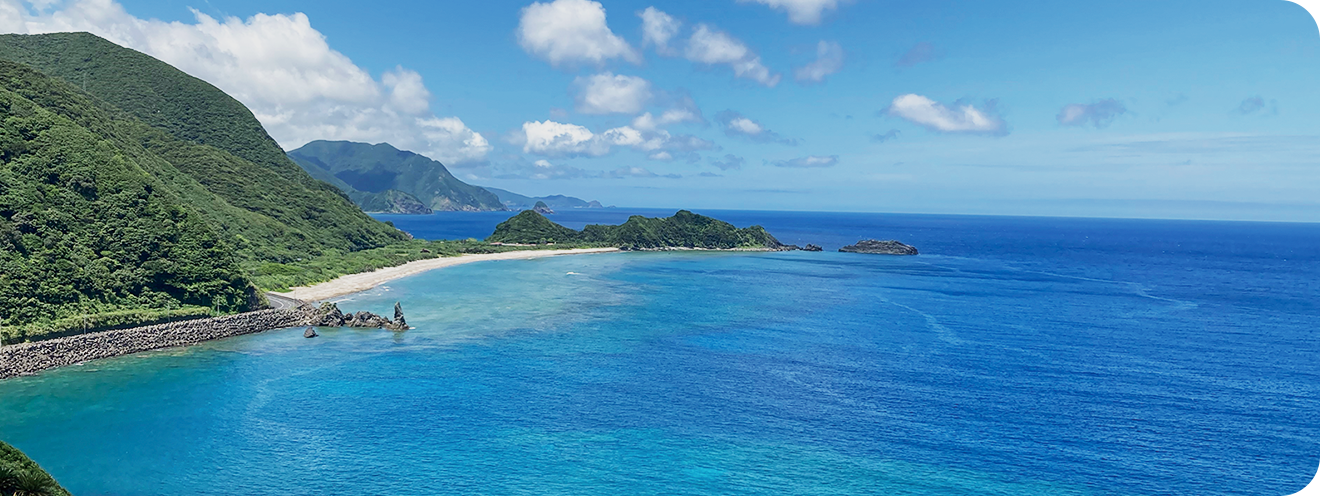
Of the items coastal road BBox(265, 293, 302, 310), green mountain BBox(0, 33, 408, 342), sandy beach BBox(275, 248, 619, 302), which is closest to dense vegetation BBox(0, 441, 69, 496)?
green mountain BBox(0, 33, 408, 342)

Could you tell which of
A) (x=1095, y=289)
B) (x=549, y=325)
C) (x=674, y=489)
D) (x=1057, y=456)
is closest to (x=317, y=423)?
(x=674, y=489)

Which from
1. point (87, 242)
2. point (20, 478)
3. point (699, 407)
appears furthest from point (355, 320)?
point (20, 478)

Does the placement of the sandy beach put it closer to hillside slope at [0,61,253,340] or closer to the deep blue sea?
the deep blue sea

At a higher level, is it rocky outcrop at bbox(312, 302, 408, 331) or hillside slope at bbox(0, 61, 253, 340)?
hillside slope at bbox(0, 61, 253, 340)

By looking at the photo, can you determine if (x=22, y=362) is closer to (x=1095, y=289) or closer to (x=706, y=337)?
(x=706, y=337)

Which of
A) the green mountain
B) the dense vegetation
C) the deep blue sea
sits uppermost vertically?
the green mountain

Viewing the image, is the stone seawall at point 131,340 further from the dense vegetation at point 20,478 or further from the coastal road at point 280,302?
the dense vegetation at point 20,478
